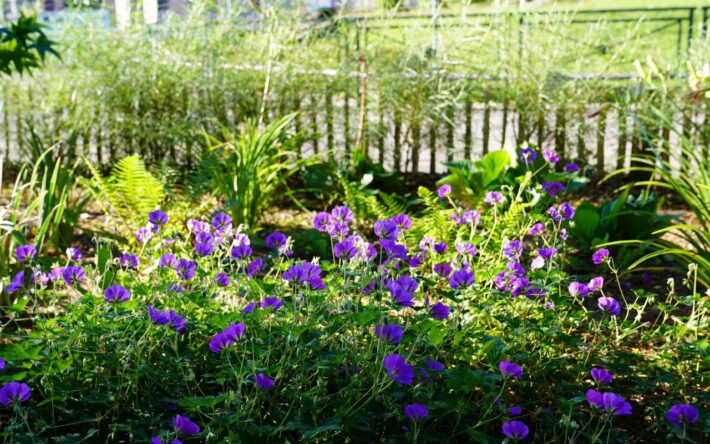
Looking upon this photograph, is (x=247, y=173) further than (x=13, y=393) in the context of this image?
Yes

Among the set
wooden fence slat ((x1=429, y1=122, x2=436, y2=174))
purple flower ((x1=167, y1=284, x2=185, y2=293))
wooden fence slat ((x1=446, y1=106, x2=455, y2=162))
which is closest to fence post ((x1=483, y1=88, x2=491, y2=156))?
wooden fence slat ((x1=446, y1=106, x2=455, y2=162))

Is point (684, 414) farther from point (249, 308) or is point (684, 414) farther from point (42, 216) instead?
point (42, 216)

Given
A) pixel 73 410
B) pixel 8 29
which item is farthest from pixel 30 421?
pixel 8 29

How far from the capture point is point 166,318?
78.6 inches

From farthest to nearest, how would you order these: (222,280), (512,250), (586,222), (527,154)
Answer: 1. (586,222)
2. (527,154)
3. (512,250)
4. (222,280)

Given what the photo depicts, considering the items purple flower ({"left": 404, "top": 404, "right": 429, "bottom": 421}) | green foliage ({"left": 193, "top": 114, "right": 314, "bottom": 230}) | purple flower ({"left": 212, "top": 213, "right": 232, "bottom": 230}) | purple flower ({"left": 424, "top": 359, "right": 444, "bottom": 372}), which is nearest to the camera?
purple flower ({"left": 404, "top": 404, "right": 429, "bottom": 421})

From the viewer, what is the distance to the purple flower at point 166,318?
6.47 feet

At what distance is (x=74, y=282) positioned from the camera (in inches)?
95.1

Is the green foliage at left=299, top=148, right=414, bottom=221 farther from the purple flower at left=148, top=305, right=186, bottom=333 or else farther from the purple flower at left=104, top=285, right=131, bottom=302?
the purple flower at left=148, top=305, right=186, bottom=333

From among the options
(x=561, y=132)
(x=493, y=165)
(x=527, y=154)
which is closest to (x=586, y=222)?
(x=493, y=165)

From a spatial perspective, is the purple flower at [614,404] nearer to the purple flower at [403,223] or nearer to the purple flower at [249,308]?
the purple flower at [249,308]

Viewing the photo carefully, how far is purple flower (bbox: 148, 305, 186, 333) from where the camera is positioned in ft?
6.47

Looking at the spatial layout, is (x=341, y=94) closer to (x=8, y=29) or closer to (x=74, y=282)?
(x=8, y=29)

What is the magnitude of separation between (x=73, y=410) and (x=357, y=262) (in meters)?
0.82
